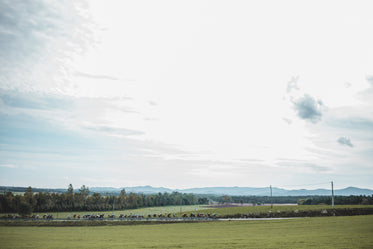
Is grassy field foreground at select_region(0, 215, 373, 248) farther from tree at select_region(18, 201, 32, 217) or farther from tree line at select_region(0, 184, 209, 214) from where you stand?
tree line at select_region(0, 184, 209, 214)

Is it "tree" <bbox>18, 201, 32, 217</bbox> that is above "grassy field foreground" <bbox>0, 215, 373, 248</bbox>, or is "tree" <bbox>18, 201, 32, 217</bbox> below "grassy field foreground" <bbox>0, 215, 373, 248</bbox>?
below

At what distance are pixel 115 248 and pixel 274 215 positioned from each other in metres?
53.8

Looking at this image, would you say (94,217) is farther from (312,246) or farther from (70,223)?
(312,246)

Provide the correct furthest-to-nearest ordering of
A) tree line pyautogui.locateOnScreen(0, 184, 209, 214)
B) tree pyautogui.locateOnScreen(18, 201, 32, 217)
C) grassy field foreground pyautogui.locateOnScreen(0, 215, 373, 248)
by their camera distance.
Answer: tree line pyautogui.locateOnScreen(0, 184, 209, 214) < tree pyautogui.locateOnScreen(18, 201, 32, 217) < grassy field foreground pyautogui.locateOnScreen(0, 215, 373, 248)

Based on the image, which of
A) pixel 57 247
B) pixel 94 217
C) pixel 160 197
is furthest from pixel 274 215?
pixel 160 197

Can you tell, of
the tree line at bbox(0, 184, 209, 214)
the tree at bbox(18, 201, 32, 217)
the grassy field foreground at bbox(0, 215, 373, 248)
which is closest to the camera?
the grassy field foreground at bbox(0, 215, 373, 248)

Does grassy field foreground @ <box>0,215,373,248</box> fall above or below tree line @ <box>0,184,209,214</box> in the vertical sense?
above

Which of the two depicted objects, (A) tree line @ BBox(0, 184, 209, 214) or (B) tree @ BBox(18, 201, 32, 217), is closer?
(B) tree @ BBox(18, 201, 32, 217)

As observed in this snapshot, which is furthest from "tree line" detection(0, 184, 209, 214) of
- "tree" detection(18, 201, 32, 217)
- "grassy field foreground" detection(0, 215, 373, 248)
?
"grassy field foreground" detection(0, 215, 373, 248)

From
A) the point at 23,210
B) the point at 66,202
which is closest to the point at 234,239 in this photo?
the point at 23,210

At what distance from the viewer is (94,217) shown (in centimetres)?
8512

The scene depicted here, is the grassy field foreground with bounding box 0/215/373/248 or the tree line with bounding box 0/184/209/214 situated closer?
the grassy field foreground with bounding box 0/215/373/248

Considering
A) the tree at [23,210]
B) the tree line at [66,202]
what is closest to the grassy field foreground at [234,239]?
the tree at [23,210]

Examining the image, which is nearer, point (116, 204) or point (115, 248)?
point (115, 248)
